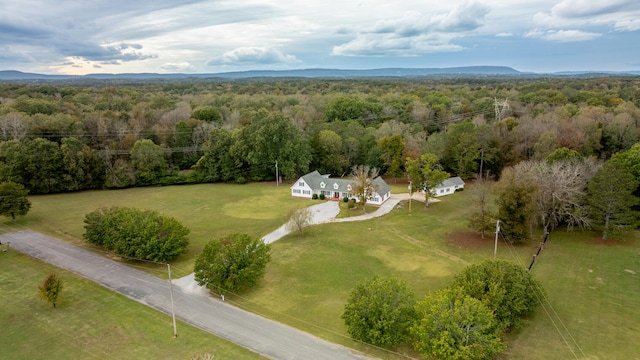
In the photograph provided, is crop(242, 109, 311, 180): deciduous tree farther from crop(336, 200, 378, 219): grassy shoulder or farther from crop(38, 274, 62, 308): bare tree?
crop(38, 274, 62, 308): bare tree

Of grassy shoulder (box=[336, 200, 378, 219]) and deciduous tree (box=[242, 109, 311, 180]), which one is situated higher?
deciduous tree (box=[242, 109, 311, 180])

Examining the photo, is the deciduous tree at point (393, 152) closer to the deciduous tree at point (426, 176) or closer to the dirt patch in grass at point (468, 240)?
the deciduous tree at point (426, 176)

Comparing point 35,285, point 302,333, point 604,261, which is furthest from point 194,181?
point 604,261

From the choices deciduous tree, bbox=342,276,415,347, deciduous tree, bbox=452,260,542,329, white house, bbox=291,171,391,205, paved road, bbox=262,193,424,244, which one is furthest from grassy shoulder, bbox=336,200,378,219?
deciduous tree, bbox=342,276,415,347

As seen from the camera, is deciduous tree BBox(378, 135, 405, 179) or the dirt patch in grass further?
deciduous tree BBox(378, 135, 405, 179)

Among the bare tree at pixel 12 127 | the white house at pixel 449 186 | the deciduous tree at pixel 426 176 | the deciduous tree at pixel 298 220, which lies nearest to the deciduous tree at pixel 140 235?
the deciduous tree at pixel 298 220

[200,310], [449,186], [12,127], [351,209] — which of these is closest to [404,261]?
[351,209]
